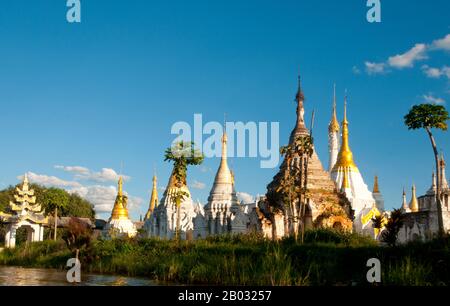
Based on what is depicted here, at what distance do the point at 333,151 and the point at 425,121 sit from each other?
3440 centimetres

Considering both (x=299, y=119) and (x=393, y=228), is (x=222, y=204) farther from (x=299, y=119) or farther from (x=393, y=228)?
(x=393, y=228)

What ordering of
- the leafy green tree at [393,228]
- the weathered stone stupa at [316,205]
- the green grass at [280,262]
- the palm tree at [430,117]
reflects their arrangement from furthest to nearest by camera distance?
the weathered stone stupa at [316,205]
the palm tree at [430,117]
the leafy green tree at [393,228]
the green grass at [280,262]

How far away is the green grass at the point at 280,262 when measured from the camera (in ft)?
59.0

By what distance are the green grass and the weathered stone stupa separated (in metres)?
17.9

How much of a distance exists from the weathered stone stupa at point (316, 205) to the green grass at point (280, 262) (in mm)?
17914

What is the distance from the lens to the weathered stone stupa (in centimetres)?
4528

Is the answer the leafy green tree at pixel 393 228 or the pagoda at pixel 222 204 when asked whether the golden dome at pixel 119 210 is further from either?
the leafy green tree at pixel 393 228

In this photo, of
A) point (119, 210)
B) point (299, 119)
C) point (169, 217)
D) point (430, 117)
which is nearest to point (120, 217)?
point (119, 210)

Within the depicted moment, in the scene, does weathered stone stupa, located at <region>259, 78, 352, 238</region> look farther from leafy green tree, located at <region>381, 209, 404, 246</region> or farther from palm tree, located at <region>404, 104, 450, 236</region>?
leafy green tree, located at <region>381, 209, 404, 246</region>

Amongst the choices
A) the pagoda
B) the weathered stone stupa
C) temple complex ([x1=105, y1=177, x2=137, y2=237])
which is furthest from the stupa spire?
the weathered stone stupa

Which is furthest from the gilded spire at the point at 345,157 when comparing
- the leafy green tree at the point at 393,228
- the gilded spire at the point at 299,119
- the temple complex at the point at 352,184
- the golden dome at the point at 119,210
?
the leafy green tree at the point at 393,228

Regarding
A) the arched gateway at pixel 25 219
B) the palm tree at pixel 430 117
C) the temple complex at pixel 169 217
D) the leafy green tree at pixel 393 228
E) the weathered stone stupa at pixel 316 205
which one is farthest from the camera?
the temple complex at pixel 169 217
